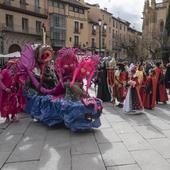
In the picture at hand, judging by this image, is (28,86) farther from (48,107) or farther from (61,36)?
(61,36)

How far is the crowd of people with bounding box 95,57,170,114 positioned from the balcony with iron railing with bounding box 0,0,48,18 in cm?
2688

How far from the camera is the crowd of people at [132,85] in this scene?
925cm

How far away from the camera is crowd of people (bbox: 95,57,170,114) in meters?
9.25

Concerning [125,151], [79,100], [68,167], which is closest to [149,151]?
[125,151]

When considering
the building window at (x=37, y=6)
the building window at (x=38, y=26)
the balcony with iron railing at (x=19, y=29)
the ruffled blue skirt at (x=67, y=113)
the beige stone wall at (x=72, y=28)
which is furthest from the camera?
the beige stone wall at (x=72, y=28)

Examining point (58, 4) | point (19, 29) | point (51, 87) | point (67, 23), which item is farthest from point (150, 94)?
point (67, 23)

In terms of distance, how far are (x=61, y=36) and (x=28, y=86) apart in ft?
124

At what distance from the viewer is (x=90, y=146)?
239 inches

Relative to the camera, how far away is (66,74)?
7.59 m

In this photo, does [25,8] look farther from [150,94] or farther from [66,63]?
[66,63]

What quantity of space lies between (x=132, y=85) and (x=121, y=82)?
1.60 metres

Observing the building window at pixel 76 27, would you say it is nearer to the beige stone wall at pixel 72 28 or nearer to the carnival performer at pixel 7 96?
the beige stone wall at pixel 72 28

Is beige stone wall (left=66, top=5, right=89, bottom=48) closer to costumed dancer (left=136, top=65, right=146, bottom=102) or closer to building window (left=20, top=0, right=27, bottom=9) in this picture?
building window (left=20, top=0, right=27, bottom=9)

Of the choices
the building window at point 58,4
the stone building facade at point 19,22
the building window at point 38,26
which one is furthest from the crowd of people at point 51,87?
the building window at point 58,4
